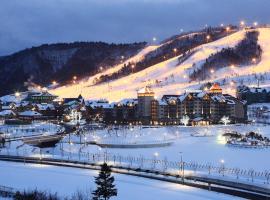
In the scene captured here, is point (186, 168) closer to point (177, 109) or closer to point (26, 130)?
point (26, 130)

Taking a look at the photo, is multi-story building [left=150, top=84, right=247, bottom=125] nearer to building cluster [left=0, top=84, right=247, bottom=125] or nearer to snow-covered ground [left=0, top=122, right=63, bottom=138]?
building cluster [left=0, top=84, right=247, bottom=125]

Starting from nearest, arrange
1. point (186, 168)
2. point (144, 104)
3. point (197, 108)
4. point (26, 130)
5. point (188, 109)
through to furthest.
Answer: point (186, 168) < point (26, 130) < point (188, 109) < point (197, 108) < point (144, 104)

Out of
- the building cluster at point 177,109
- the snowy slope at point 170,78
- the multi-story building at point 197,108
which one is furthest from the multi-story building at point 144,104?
the snowy slope at point 170,78

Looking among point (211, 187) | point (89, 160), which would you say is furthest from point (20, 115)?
point (211, 187)

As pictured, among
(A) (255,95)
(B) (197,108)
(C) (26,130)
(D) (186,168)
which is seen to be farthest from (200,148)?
(A) (255,95)

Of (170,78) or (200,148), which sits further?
(170,78)

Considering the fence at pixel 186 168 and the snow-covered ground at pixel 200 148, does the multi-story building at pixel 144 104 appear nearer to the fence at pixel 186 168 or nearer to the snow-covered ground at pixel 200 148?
the snow-covered ground at pixel 200 148

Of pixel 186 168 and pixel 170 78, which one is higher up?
pixel 170 78
